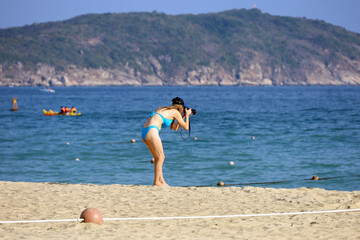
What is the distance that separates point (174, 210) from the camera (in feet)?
30.7

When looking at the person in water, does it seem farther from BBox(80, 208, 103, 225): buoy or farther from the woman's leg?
BBox(80, 208, 103, 225): buoy

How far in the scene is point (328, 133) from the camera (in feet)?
104

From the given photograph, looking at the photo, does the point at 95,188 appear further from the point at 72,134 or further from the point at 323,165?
the point at 72,134

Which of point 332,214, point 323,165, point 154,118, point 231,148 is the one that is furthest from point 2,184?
point 231,148

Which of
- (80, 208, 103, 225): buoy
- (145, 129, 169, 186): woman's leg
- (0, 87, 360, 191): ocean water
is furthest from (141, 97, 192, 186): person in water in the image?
(0, 87, 360, 191): ocean water

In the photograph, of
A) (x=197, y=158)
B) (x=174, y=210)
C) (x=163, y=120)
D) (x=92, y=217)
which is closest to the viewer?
(x=92, y=217)

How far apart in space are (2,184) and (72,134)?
19.8m

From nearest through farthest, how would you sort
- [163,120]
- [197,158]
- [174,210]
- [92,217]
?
[92,217]
[174,210]
[163,120]
[197,158]

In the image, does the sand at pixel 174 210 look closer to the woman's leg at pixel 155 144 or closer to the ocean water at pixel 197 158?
the woman's leg at pixel 155 144

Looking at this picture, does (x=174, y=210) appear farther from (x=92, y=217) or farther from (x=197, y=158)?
(x=197, y=158)

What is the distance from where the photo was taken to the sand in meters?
7.74

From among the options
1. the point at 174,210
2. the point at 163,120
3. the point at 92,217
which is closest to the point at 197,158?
the point at 163,120

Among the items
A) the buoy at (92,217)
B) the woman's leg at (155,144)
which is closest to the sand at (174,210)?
the buoy at (92,217)

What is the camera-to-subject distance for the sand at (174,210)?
25.4ft
